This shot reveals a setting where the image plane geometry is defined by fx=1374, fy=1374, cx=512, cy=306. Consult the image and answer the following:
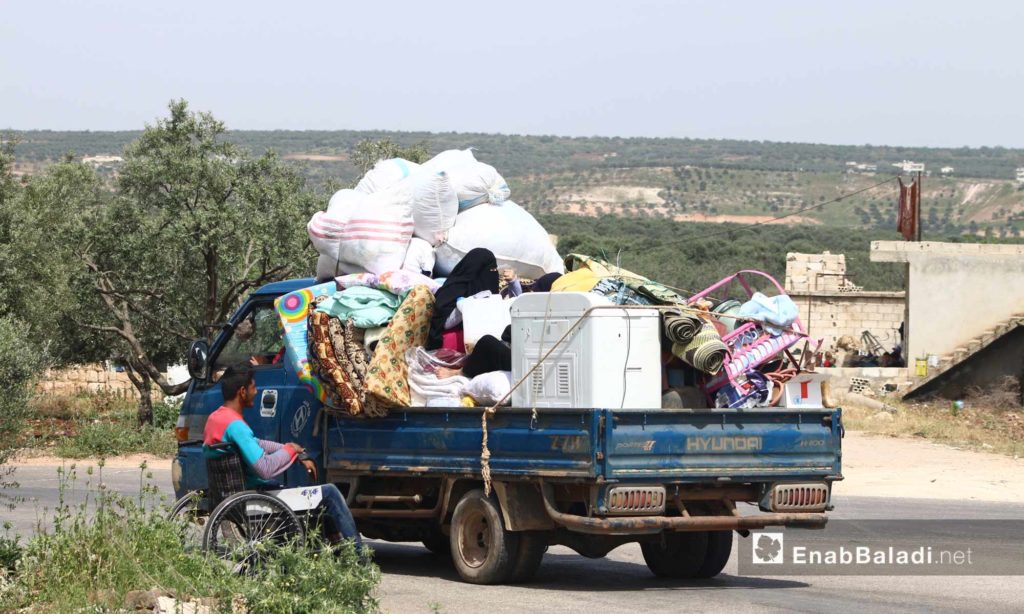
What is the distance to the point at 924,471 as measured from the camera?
22.5m

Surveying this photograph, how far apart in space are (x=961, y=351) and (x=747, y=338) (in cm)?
2538

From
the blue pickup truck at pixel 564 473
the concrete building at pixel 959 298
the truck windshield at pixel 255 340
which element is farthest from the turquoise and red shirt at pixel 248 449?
the concrete building at pixel 959 298

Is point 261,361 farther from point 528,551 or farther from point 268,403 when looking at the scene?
point 528,551

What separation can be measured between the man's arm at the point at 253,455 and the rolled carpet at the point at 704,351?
9.20 feet

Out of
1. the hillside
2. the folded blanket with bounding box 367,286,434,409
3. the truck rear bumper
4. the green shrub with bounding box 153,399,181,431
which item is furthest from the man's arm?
the hillside

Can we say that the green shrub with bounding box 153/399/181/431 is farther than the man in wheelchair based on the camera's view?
Yes

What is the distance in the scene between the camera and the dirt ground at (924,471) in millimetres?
19844

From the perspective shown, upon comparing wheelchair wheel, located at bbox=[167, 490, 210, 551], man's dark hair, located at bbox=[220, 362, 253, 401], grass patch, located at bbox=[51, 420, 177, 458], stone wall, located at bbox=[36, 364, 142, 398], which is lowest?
stone wall, located at bbox=[36, 364, 142, 398]

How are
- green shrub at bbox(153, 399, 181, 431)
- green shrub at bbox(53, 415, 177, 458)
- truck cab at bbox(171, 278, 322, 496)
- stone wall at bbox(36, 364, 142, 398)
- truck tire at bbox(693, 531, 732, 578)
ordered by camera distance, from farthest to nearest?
stone wall at bbox(36, 364, 142, 398) → green shrub at bbox(153, 399, 181, 431) → green shrub at bbox(53, 415, 177, 458) → truck cab at bbox(171, 278, 322, 496) → truck tire at bbox(693, 531, 732, 578)

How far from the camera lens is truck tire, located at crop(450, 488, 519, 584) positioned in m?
9.55

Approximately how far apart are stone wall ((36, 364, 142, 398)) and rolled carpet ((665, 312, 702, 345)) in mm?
24688

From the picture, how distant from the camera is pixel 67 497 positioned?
1759 centimetres

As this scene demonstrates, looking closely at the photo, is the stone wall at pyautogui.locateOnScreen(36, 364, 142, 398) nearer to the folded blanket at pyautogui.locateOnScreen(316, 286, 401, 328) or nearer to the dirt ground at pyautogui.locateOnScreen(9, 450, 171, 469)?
the dirt ground at pyautogui.locateOnScreen(9, 450, 171, 469)

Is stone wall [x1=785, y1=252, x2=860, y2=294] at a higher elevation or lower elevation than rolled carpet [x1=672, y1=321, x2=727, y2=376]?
lower
